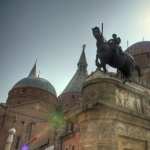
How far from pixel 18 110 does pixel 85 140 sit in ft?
79.9

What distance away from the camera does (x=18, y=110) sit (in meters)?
30.8

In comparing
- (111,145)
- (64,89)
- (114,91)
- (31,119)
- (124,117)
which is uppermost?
(64,89)

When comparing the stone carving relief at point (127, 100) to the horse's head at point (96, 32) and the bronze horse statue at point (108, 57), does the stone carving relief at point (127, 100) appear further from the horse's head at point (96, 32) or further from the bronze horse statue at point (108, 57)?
the horse's head at point (96, 32)

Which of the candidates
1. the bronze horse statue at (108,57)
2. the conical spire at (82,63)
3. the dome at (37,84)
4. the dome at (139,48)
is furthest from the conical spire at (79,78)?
the bronze horse statue at (108,57)

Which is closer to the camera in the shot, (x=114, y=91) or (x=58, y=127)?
(x=114, y=91)

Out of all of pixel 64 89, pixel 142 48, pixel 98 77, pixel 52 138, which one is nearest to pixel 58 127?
pixel 52 138

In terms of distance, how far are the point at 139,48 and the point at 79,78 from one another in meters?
12.6

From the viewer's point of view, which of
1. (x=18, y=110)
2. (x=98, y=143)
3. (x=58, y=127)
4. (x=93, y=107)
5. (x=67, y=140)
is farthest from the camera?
(x=18, y=110)

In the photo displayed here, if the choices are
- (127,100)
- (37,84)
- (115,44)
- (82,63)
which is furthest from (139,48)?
(127,100)

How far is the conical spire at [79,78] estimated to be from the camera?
34.7 metres

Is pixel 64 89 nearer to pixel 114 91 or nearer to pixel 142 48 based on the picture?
pixel 142 48

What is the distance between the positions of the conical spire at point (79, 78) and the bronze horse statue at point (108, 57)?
80.2ft

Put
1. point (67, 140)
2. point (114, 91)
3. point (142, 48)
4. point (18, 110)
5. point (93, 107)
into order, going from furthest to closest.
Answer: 1. point (18, 110)
2. point (142, 48)
3. point (67, 140)
4. point (114, 91)
5. point (93, 107)

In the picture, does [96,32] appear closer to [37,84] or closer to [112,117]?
[112,117]
